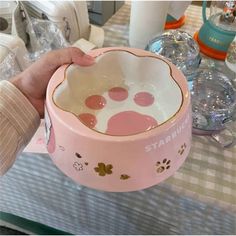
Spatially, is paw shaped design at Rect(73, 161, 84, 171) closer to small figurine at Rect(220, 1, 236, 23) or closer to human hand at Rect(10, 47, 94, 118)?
human hand at Rect(10, 47, 94, 118)

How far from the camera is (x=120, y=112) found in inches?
15.5

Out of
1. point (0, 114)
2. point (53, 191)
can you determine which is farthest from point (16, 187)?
point (0, 114)

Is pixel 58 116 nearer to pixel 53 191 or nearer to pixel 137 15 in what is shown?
pixel 53 191

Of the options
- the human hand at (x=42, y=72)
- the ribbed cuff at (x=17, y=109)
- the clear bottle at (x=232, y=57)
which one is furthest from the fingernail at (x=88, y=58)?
the clear bottle at (x=232, y=57)

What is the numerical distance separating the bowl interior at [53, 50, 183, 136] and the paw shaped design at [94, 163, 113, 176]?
0.05 m

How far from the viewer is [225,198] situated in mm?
420

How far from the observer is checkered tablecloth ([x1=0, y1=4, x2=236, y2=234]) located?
1.41ft

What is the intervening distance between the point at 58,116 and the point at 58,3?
1.07 feet

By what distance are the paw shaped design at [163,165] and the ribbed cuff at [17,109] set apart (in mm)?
203

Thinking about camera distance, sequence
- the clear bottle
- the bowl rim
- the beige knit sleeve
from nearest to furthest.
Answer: the bowl rim → the beige knit sleeve → the clear bottle

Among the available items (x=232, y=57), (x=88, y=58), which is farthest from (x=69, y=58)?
(x=232, y=57)

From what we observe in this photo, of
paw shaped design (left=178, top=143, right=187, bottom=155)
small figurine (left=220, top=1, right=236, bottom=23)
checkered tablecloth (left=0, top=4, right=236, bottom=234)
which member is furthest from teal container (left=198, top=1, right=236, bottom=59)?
paw shaped design (left=178, top=143, right=187, bottom=155)

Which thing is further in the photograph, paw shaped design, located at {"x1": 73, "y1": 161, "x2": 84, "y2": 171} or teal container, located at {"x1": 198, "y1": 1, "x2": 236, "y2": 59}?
teal container, located at {"x1": 198, "y1": 1, "x2": 236, "y2": 59}

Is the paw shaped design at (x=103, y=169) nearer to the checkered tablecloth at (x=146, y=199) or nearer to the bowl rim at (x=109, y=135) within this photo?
the bowl rim at (x=109, y=135)
